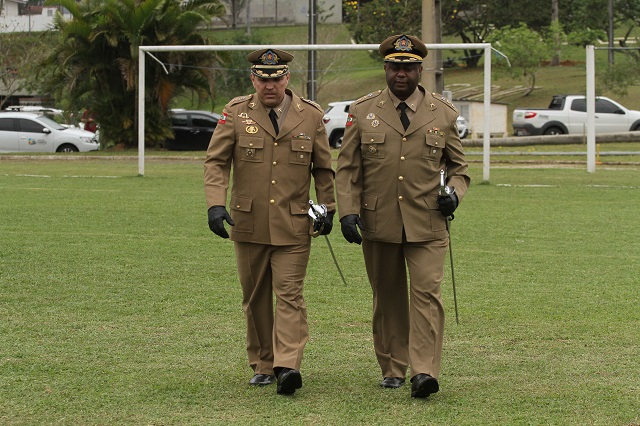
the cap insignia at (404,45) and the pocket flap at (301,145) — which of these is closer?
the cap insignia at (404,45)

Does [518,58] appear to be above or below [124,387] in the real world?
above

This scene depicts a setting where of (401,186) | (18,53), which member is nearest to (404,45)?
(401,186)

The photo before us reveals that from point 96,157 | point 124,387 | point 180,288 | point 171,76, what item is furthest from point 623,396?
point 171,76

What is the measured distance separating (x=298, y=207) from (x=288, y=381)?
0.97 m

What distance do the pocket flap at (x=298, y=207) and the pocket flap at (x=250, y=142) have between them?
36cm

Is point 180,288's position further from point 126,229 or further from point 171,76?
point 171,76

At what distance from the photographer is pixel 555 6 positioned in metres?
59.5

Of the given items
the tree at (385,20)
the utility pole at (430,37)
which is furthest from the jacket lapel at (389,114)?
the tree at (385,20)

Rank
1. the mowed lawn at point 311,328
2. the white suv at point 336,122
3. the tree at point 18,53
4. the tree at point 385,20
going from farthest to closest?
1. the tree at point 385,20
2. the tree at point 18,53
3. the white suv at point 336,122
4. the mowed lawn at point 311,328

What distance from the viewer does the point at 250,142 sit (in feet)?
21.1

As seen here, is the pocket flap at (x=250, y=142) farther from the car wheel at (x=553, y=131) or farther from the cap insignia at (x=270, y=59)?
the car wheel at (x=553, y=131)

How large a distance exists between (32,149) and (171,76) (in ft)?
17.7

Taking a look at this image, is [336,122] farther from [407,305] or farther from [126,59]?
[407,305]

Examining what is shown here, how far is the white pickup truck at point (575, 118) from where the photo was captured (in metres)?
37.8
